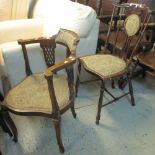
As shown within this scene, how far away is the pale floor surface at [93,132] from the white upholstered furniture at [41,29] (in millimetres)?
466

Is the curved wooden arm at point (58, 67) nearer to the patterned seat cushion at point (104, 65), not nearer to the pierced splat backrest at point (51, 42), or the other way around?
the pierced splat backrest at point (51, 42)

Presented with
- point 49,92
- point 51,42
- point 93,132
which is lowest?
point 93,132

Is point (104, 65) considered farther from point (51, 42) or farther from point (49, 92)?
point (49, 92)

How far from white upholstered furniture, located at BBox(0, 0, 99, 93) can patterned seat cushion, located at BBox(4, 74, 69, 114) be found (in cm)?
28

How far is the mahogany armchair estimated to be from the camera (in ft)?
3.86

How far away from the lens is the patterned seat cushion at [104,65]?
63.4 inches

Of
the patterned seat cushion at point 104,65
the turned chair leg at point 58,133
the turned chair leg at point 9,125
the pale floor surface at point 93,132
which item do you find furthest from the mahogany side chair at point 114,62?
the turned chair leg at point 9,125

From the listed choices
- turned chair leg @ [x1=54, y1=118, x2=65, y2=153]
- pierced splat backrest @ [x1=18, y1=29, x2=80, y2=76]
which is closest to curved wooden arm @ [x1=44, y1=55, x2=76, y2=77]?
pierced splat backrest @ [x1=18, y1=29, x2=80, y2=76]

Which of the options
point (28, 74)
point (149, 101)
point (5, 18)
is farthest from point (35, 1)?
point (149, 101)

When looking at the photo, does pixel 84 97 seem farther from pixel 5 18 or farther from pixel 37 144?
pixel 5 18

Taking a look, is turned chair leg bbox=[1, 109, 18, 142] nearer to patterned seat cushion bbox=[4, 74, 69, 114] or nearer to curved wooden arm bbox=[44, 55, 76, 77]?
patterned seat cushion bbox=[4, 74, 69, 114]

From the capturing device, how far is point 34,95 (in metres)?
1.33

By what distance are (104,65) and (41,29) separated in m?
0.77

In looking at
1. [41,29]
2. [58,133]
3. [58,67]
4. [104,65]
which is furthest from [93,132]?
[41,29]
